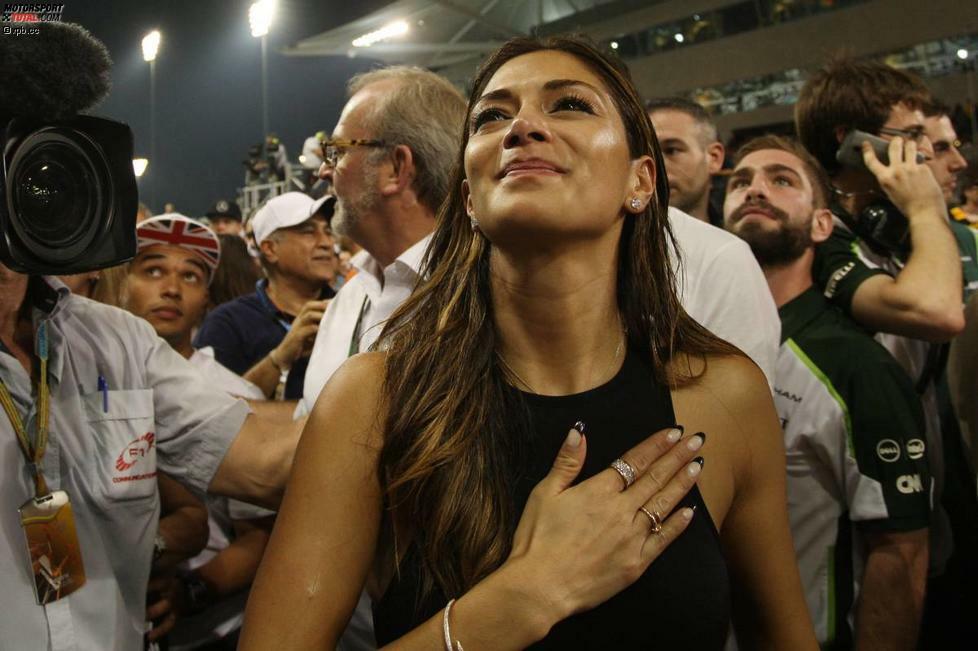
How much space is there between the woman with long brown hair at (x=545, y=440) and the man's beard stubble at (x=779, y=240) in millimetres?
872

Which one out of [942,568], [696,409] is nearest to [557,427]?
[696,409]

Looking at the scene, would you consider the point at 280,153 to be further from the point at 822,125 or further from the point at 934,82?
the point at 934,82

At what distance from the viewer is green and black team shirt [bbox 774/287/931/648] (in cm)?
204

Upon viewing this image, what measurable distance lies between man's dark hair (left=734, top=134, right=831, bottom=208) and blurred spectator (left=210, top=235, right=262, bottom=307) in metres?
2.79

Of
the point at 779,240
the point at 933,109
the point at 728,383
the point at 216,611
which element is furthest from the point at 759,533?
the point at 933,109

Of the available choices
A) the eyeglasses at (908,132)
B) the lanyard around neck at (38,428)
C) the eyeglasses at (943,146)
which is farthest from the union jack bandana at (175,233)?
the eyeglasses at (943,146)

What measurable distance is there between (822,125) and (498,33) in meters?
14.8

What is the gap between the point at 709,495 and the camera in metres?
1.37

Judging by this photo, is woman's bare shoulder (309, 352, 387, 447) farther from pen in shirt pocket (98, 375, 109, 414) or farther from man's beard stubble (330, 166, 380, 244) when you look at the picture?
man's beard stubble (330, 166, 380, 244)

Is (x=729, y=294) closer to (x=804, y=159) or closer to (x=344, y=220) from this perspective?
(x=804, y=159)

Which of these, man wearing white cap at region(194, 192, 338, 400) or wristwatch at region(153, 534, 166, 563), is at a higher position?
man wearing white cap at region(194, 192, 338, 400)

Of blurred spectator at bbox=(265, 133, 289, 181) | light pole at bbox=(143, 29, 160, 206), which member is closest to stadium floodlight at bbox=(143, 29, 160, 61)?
light pole at bbox=(143, 29, 160, 206)

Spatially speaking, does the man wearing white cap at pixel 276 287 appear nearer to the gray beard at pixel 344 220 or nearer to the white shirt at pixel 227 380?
the white shirt at pixel 227 380

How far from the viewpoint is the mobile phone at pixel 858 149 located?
2.58 m
